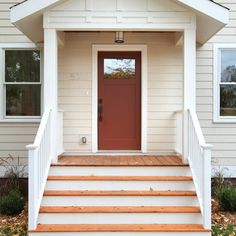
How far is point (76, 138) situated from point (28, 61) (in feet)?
6.46

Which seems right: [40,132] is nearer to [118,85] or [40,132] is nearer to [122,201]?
[122,201]

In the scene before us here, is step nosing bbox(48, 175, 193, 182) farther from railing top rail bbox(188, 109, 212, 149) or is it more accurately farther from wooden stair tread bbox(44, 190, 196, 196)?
railing top rail bbox(188, 109, 212, 149)

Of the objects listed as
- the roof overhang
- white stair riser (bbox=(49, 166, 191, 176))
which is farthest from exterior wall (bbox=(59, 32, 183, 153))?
white stair riser (bbox=(49, 166, 191, 176))

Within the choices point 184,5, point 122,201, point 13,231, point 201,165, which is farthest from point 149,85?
point 13,231

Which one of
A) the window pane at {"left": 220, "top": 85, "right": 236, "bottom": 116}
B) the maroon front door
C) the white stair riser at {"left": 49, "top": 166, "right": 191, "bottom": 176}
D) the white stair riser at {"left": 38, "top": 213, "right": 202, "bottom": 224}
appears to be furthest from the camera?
the window pane at {"left": 220, "top": 85, "right": 236, "bottom": 116}

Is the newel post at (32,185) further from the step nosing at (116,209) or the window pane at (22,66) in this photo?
the window pane at (22,66)

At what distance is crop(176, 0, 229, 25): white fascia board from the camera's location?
18.2ft

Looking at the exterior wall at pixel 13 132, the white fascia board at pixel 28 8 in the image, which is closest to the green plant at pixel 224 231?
the exterior wall at pixel 13 132

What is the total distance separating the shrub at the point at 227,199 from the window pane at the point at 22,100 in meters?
4.06

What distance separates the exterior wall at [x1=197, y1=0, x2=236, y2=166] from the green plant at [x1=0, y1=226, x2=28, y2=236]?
164 inches

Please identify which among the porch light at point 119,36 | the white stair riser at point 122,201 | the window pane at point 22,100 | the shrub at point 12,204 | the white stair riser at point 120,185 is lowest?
the shrub at point 12,204

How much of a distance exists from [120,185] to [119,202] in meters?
0.30

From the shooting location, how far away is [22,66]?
25.0ft

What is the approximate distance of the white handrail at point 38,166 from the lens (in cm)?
477
